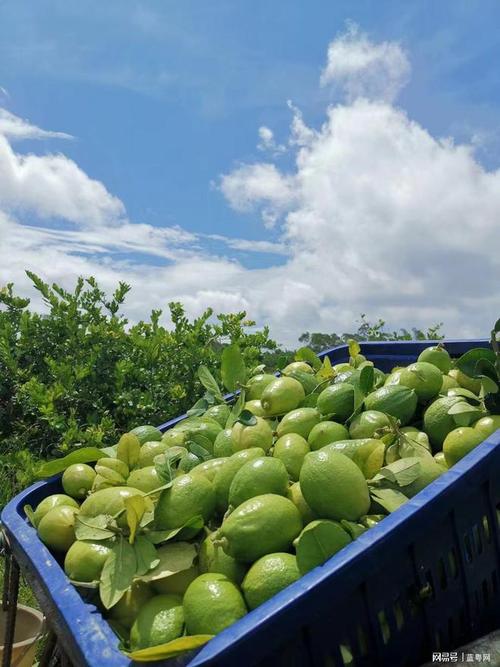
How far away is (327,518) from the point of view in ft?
5.07

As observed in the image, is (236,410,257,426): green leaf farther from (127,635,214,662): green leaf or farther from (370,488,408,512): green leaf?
(127,635,214,662): green leaf

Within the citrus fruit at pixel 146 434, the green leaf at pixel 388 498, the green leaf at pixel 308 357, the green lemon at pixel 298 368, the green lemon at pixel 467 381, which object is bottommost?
the green leaf at pixel 388 498

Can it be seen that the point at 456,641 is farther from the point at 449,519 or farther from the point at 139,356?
the point at 139,356

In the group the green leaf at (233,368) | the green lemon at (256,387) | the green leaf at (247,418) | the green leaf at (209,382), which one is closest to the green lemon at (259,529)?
the green leaf at (247,418)

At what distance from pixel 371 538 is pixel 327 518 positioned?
1.02ft

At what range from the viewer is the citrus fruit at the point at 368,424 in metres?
1.96

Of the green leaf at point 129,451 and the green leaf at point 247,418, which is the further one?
the green leaf at point 129,451

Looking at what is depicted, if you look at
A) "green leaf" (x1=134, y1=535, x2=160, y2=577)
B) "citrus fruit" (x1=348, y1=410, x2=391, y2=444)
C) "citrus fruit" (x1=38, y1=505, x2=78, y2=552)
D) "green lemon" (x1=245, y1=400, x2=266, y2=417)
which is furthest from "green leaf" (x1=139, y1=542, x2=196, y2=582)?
"green lemon" (x1=245, y1=400, x2=266, y2=417)

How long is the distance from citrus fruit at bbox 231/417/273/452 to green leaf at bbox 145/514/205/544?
418 millimetres

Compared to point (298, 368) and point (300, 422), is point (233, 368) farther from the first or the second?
point (300, 422)

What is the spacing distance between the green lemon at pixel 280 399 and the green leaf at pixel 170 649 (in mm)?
1262

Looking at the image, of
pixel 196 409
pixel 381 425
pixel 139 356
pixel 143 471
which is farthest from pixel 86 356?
pixel 381 425

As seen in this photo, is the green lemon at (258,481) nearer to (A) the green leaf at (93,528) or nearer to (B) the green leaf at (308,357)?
(A) the green leaf at (93,528)

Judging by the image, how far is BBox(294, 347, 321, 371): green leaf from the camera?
10.3 ft
